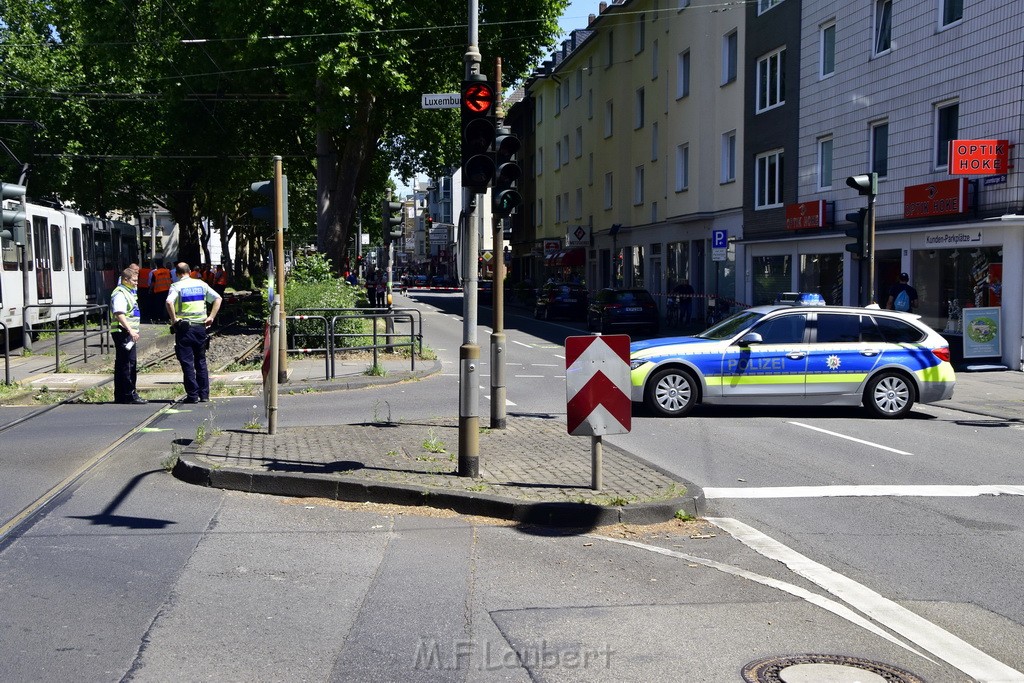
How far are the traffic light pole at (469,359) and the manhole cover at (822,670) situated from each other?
12.6 ft

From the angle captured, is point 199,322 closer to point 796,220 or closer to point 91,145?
point 796,220

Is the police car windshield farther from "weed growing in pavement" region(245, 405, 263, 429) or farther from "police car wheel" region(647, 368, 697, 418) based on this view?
"weed growing in pavement" region(245, 405, 263, 429)

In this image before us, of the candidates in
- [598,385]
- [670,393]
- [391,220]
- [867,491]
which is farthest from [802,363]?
[391,220]

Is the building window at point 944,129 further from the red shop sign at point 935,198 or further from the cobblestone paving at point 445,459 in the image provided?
the cobblestone paving at point 445,459

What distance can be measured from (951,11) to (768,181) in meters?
9.62

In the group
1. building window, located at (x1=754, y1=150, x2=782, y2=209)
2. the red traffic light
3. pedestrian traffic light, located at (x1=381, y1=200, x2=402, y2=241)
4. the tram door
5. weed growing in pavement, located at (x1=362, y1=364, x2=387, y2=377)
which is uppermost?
building window, located at (x1=754, y1=150, x2=782, y2=209)

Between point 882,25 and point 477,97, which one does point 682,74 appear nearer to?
point 882,25

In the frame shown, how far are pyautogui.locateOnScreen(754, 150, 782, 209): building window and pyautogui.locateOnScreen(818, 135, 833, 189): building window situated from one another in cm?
232

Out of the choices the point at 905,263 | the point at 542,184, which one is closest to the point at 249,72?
the point at 905,263

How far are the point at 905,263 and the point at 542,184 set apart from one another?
41.9 meters

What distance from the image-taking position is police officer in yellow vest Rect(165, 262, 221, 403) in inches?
539

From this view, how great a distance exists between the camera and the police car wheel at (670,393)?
13141mm

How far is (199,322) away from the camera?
13758 mm

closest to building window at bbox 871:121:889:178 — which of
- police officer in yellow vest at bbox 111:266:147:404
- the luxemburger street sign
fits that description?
the luxemburger street sign
